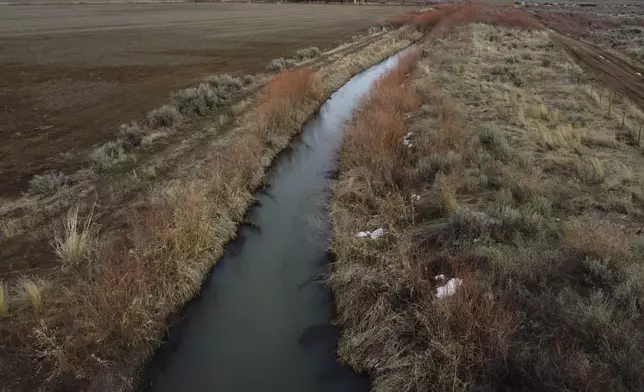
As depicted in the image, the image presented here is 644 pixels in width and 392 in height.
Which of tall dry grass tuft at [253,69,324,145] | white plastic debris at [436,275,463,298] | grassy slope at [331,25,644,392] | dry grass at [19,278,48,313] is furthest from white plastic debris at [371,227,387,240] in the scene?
tall dry grass tuft at [253,69,324,145]

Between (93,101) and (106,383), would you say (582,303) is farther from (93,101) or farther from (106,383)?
(93,101)

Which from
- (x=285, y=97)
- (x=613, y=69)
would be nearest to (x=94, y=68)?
(x=285, y=97)

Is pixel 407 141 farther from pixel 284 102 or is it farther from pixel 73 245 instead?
pixel 73 245

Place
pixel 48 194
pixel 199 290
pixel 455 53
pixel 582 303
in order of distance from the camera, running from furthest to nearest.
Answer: pixel 455 53 < pixel 48 194 < pixel 199 290 < pixel 582 303

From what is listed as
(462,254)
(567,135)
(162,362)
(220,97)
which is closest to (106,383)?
(162,362)

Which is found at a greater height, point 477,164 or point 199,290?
point 477,164

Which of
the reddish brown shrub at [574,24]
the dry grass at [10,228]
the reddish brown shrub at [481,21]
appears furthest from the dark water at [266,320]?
the reddish brown shrub at [574,24]

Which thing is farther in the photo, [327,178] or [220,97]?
[220,97]
